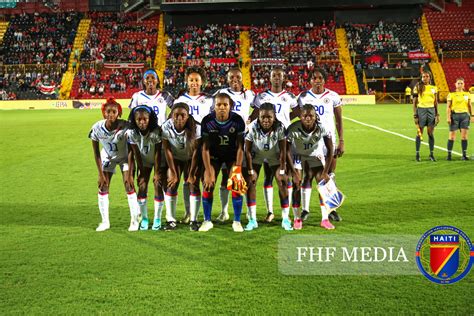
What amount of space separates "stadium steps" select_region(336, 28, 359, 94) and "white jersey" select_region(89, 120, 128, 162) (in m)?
37.3

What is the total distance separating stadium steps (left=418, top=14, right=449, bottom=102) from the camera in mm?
41772

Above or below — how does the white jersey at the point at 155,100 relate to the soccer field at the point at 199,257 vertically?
above

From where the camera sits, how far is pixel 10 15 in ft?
179

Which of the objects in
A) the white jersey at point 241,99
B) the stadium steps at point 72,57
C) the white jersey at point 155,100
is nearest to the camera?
the white jersey at point 241,99

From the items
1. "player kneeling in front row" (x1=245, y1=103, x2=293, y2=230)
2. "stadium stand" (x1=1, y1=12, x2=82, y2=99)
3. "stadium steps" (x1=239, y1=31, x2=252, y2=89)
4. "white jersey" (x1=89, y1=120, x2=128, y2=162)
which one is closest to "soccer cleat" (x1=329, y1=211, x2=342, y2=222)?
"player kneeling in front row" (x1=245, y1=103, x2=293, y2=230)

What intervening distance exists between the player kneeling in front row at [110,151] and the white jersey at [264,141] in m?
1.59

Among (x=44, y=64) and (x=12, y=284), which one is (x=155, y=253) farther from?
(x=44, y=64)

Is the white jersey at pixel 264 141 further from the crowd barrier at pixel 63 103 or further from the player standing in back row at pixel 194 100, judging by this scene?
the crowd barrier at pixel 63 103

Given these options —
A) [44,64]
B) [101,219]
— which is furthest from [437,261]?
[44,64]

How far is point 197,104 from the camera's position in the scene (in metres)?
7.43

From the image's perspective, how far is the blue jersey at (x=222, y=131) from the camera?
21.5 ft

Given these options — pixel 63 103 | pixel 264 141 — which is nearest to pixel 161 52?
pixel 63 103

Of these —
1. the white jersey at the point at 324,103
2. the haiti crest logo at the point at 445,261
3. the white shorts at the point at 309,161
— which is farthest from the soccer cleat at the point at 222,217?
the haiti crest logo at the point at 445,261

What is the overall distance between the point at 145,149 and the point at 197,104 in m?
1.12
